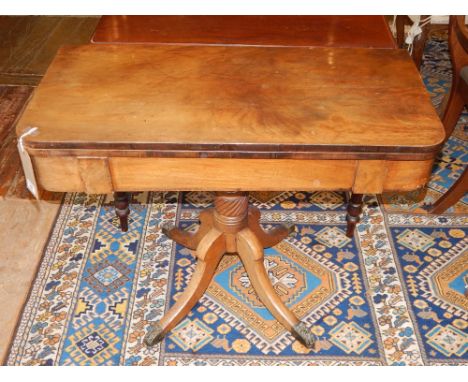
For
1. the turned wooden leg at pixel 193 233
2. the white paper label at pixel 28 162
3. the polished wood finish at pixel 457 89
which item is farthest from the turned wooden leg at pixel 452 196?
the white paper label at pixel 28 162

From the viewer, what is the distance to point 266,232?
241 centimetres

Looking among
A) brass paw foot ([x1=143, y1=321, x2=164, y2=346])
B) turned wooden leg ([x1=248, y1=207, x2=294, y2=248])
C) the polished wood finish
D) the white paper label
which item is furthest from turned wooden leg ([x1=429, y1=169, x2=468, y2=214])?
the white paper label

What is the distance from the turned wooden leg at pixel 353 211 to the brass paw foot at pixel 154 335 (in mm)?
923

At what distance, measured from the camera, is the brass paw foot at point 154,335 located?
2006 millimetres

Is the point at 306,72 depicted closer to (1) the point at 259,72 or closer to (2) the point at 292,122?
(1) the point at 259,72

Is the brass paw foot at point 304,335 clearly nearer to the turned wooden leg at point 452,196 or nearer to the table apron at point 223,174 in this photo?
the table apron at point 223,174

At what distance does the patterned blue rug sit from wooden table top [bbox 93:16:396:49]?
890mm

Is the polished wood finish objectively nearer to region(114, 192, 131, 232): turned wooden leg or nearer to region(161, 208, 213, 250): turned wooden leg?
region(161, 208, 213, 250): turned wooden leg

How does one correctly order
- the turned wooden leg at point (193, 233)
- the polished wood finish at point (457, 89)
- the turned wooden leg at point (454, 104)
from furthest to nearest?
the turned wooden leg at point (454, 104)
the polished wood finish at point (457, 89)
the turned wooden leg at point (193, 233)

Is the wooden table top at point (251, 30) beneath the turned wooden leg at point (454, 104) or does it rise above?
above

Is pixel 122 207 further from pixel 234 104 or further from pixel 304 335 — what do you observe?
pixel 234 104

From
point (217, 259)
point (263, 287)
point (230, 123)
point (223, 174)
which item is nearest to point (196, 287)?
point (217, 259)

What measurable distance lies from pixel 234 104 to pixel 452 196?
1444 millimetres

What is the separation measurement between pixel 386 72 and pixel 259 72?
0.38 meters
